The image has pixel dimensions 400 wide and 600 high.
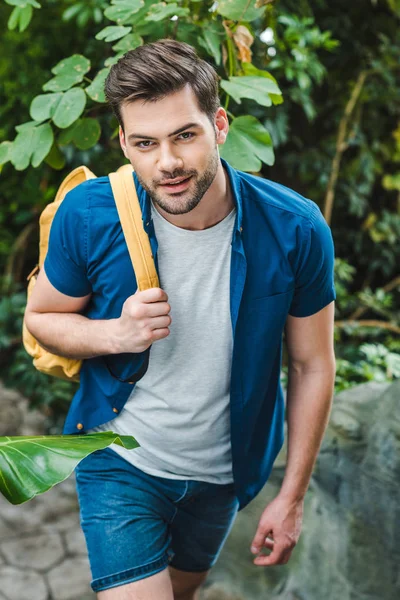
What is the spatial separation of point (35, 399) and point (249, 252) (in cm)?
276

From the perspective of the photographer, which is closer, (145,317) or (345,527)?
(145,317)

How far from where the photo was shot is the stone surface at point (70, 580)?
3057 millimetres

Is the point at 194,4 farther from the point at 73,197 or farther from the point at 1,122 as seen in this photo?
the point at 1,122

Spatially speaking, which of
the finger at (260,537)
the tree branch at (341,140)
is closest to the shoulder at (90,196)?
the finger at (260,537)

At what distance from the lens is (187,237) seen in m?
1.56

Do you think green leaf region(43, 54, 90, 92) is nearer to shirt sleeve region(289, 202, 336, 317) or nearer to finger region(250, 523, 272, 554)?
shirt sleeve region(289, 202, 336, 317)

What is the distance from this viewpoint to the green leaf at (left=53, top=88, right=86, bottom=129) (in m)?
1.80

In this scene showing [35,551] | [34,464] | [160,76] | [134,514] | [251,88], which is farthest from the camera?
[35,551]

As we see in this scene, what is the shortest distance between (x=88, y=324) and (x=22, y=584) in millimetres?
1960

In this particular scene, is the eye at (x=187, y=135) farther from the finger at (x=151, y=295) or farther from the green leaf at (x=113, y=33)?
the green leaf at (x=113, y=33)

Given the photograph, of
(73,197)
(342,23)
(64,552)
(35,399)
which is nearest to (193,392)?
(73,197)

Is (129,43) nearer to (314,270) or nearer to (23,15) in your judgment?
(23,15)

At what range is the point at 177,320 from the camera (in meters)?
1.60

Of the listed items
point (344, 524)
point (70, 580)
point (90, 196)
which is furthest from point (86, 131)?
point (70, 580)
